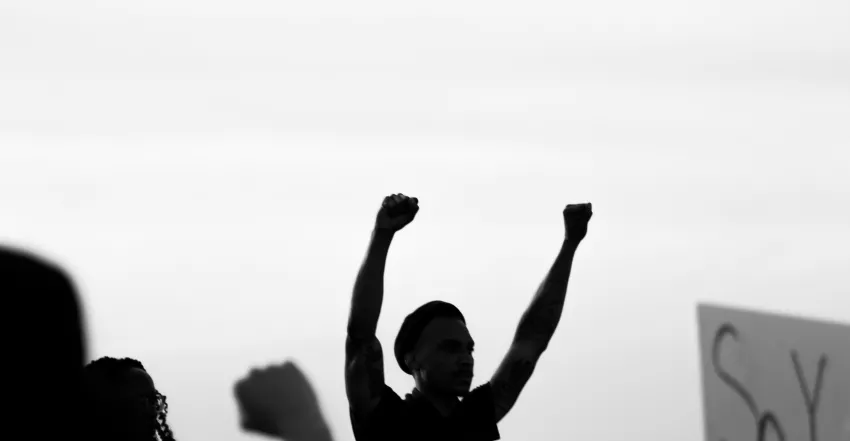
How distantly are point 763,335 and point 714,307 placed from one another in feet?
1.26

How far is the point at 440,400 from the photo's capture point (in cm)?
416

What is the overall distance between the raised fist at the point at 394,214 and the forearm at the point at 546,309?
711 mm

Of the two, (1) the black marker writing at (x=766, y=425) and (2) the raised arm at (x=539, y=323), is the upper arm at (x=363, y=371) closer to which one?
(2) the raised arm at (x=539, y=323)

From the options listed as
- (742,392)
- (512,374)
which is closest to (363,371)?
(512,374)

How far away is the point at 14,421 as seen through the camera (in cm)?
134

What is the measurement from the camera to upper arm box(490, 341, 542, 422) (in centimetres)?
429

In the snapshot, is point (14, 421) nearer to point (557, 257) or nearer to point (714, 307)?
point (557, 257)

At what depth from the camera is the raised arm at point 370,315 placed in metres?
3.94

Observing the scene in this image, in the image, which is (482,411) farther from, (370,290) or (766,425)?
(766,425)

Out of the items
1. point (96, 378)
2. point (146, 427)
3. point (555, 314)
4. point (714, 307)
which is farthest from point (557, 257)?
point (714, 307)

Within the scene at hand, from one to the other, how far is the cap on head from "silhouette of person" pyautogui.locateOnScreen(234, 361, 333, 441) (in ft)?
6.68

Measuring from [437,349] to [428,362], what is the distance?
2.0 inches

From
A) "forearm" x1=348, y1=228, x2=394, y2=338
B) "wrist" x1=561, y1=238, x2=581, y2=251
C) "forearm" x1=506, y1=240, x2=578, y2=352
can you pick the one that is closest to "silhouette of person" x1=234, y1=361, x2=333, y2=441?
"forearm" x1=348, y1=228, x2=394, y2=338

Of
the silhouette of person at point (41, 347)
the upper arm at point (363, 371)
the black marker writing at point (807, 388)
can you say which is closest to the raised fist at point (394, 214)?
the upper arm at point (363, 371)
